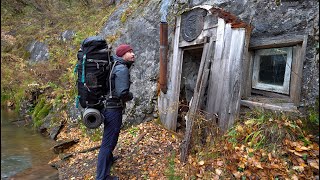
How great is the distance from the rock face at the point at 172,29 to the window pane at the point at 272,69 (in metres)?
0.42

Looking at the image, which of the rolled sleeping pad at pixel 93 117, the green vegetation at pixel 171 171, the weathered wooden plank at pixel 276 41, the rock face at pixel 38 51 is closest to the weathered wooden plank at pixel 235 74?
the weathered wooden plank at pixel 276 41

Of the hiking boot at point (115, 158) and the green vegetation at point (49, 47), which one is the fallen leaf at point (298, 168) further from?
the green vegetation at point (49, 47)

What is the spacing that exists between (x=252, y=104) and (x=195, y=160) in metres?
1.34

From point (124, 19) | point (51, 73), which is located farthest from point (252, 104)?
point (51, 73)

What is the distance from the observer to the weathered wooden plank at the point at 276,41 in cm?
423

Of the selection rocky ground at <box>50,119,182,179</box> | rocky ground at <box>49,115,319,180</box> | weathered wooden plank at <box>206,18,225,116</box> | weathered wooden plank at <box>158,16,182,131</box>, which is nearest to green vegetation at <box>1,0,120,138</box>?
rocky ground at <box>50,119,182,179</box>

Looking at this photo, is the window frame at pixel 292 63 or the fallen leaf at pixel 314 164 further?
the window frame at pixel 292 63

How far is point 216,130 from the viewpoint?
15.5 ft

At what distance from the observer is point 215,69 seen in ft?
16.0

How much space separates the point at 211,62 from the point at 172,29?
6.89 ft

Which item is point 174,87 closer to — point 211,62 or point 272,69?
point 211,62

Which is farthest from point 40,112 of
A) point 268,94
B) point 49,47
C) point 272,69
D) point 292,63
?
point 292,63

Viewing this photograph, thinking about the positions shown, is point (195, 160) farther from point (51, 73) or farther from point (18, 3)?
point (18, 3)

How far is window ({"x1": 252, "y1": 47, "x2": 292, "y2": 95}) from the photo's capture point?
4527mm
